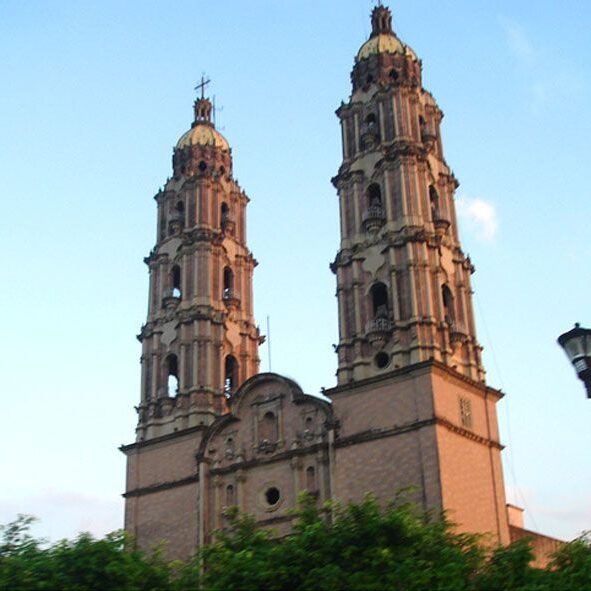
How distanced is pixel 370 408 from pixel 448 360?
3.48 metres

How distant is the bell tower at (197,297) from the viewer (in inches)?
1714

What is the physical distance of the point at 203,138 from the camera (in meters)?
51.0

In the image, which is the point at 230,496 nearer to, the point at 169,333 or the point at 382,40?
the point at 169,333

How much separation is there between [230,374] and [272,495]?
8.60m

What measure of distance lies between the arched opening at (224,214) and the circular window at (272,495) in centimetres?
1501

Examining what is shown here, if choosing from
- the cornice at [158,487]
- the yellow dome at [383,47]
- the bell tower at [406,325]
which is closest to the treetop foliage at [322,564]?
the bell tower at [406,325]

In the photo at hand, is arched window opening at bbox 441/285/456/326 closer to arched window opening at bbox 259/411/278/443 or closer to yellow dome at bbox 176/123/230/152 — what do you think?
arched window opening at bbox 259/411/278/443

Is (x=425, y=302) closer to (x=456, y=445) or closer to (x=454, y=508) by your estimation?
(x=456, y=445)

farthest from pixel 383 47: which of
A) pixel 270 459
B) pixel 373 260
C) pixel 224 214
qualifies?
pixel 270 459

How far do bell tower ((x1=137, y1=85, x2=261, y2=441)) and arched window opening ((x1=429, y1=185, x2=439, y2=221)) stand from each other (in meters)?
10.1

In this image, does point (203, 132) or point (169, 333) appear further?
point (203, 132)

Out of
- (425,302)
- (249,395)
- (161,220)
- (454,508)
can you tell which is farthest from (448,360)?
(161,220)

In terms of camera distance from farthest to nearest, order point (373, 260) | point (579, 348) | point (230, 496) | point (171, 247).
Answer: point (171, 247)
point (373, 260)
point (230, 496)
point (579, 348)

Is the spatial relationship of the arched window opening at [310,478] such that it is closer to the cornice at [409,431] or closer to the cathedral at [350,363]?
the cathedral at [350,363]
